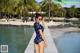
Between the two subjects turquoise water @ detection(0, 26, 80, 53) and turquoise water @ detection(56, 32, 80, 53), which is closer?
turquoise water @ detection(56, 32, 80, 53)

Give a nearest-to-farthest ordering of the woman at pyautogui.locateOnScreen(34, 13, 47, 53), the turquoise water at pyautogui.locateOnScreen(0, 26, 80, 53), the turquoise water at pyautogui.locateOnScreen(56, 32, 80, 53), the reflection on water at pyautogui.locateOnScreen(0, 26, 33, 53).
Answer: the woman at pyautogui.locateOnScreen(34, 13, 47, 53), the turquoise water at pyautogui.locateOnScreen(56, 32, 80, 53), the turquoise water at pyautogui.locateOnScreen(0, 26, 80, 53), the reflection on water at pyautogui.locateOnScreen(0, 26, 33, 53)

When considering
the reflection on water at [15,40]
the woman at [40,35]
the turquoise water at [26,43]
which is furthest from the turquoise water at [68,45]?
the woman at [40,35]

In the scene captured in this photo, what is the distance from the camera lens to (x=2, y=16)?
190 ft

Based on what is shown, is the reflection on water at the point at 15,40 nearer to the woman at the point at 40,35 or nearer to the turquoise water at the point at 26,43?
the turquoise water at the point at 26,43

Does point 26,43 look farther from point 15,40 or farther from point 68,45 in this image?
point 68,45

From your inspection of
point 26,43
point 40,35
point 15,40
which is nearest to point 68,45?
point 26,43

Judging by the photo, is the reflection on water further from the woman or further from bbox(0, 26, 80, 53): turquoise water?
the woman

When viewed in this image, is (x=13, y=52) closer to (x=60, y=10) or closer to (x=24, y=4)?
(x=24, y=4)

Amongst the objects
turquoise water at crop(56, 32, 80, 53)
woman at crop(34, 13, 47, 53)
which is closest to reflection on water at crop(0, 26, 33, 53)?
turquoise water at crop(56, 32, 80, 53)

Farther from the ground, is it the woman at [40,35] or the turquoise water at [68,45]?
the woman at [40,35]

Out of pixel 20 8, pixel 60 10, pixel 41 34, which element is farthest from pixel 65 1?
pixel 41 34

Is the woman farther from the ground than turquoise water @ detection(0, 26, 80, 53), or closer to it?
farther from the ground

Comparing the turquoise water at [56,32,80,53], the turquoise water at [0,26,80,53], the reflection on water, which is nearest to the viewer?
the turquoise water at [56,32,80,53]

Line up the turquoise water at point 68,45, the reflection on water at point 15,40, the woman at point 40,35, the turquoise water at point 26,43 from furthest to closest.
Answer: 1. the reflection on water at point 15,40
2. the turquoise water at point 26,43
3. the turquoise water at point 68,45
4. the woman at point 40,35
